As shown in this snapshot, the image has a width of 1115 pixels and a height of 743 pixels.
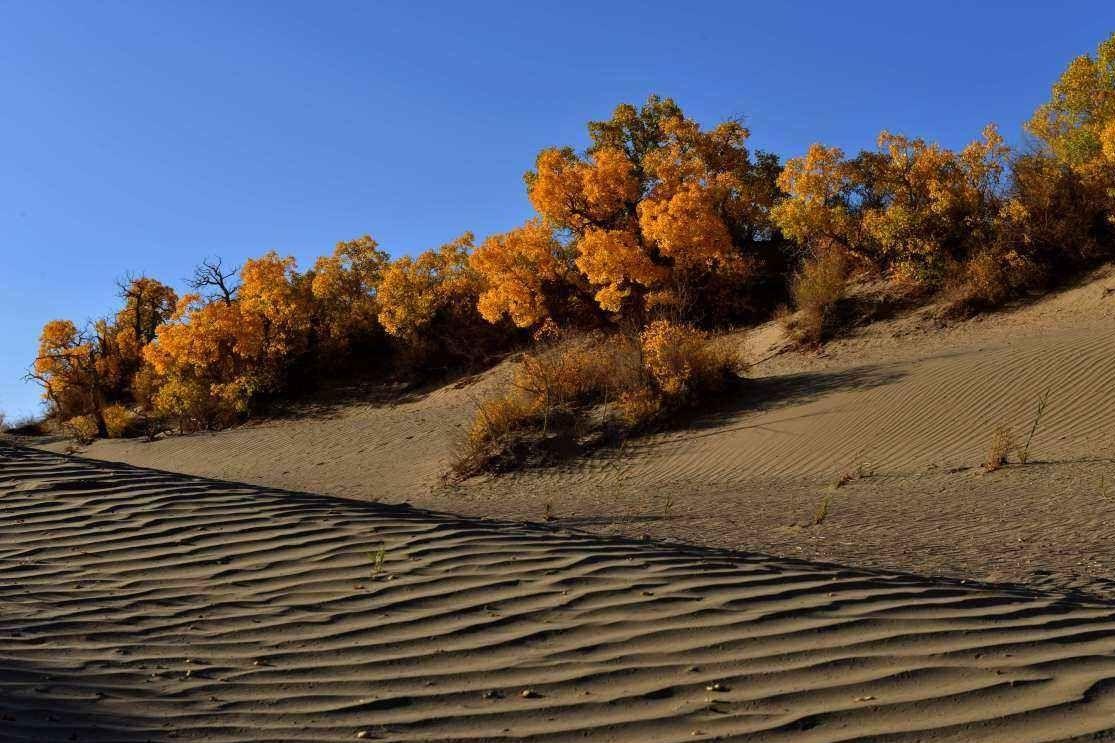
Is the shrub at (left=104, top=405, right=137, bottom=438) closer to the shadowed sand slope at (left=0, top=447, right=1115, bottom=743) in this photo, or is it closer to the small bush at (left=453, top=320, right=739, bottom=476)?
the small bush at (left=453, top=320, right=739, bottom=476)

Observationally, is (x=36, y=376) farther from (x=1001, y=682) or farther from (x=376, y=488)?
(x=1001, y=682)

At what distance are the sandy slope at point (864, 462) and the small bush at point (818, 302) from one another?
689 mm

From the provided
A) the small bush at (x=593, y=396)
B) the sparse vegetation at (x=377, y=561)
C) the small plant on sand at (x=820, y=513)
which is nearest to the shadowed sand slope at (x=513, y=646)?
the sparse vegetation at (x=377, y=561)

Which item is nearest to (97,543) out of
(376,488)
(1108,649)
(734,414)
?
(1108,649)

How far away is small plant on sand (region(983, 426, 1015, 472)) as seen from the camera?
1104 centimetres

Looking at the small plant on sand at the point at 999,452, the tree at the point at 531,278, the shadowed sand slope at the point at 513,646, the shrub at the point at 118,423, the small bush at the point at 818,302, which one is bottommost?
the small plant on sand at the point at 999,452

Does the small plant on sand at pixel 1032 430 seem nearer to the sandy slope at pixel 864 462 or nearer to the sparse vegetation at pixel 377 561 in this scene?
the sandy slope at pixel 864 462

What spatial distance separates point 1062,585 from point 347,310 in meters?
29.1

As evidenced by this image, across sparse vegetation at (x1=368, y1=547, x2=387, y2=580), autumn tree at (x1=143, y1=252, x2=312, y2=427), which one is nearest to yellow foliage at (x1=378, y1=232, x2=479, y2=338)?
autumn tree at (x1=143, y1=252, x2=312, y2=427)

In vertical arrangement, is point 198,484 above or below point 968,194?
below

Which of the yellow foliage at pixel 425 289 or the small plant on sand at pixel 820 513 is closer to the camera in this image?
the small plant on sand at pixel 820 513

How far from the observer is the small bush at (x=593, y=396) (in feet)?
50.7

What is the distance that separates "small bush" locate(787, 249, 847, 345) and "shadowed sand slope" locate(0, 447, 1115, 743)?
16804 mm

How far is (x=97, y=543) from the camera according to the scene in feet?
20.8
